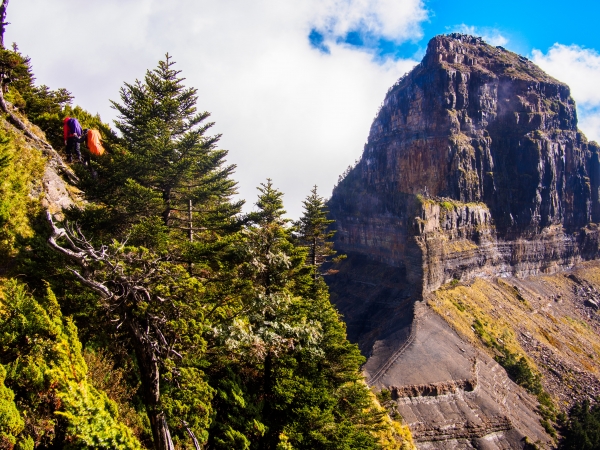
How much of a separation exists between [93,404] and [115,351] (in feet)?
11.6

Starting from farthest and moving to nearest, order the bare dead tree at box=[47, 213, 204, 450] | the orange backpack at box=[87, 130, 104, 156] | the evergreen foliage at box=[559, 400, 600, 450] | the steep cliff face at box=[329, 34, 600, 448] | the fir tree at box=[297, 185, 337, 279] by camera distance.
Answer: the steep cliff face at box=[329, 34, 600, 448] → the evergreen foliage at box=[559, 400, 600, 450] → the fir tree at box=[297, 185, 337, 279] → the orange backpack at box=[87, 130, 104, 156] → the bare dead tree at box=[47, 213, 204, 450]

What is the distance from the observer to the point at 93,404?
306 inches

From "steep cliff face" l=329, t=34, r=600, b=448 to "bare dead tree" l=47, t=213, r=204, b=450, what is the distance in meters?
44.6

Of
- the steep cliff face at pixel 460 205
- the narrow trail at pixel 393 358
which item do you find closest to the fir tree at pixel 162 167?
the narrow trail at pixel 393 358

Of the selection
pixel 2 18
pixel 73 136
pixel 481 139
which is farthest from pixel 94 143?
pixel 481 139

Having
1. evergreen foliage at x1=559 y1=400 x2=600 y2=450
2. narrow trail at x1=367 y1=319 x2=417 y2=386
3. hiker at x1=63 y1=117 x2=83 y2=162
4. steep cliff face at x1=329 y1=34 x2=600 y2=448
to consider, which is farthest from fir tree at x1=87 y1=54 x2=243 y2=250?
evergreen foliage at x1=559 y1=400 x2=600 y2=450

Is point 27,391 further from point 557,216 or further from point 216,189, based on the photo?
point 557,216

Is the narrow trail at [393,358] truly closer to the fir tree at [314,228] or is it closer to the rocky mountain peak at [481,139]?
the fir tree at [314,228]

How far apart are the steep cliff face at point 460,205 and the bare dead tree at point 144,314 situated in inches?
1755

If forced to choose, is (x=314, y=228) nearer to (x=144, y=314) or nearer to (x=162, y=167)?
(x=162, y=167)

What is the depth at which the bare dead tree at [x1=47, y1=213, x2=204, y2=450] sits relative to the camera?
27.9 feet

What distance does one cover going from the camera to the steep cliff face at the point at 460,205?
2376 inches

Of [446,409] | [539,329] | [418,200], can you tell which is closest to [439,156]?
[418,200]

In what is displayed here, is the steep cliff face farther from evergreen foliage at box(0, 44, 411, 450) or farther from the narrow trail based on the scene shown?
evergreen foliage at box(0, 44, 411, 450)
